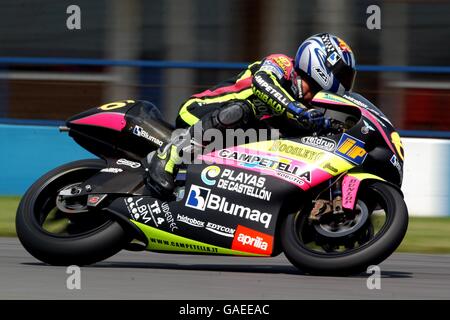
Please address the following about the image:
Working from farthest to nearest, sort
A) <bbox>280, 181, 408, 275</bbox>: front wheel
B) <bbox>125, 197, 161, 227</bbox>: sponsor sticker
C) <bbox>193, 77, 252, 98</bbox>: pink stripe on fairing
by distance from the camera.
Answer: <bbox>193, 77, 252, 98</bbox>: pink stripe on fairing < <bbox>125, 197, 161, 227</bbox>: sponsor sticker < <bbox>280, 181, 408, 275</bbox>: front wheel

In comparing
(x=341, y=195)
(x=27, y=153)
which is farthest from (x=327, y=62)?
(x=27, y=153)

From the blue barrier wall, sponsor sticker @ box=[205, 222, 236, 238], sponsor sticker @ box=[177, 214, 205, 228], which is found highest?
sponsor sticker @ box=[177, 214, 205, 228]

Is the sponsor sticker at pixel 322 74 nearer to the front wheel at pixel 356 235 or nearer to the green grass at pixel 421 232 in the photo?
the front wheel at pixel 356 235

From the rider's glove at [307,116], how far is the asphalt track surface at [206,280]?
929 mm

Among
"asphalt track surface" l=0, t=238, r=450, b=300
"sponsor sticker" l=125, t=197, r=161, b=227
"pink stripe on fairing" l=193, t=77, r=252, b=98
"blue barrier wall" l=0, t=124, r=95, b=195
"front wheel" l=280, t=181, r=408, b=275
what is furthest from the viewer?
"blue barrier wall" l=0, t=124, r=95, b=195

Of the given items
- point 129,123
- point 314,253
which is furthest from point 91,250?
point 314,253

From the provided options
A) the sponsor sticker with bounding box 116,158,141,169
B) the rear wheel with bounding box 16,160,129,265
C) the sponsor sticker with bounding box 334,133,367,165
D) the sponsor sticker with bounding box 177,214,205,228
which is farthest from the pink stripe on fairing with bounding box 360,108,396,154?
the rear wheel with bounding box 16,160,129,265

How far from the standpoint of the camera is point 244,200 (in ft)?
22.6

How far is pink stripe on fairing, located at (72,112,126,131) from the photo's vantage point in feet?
23.9

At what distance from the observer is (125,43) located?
490 inches

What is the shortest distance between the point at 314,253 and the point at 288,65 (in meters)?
1.24

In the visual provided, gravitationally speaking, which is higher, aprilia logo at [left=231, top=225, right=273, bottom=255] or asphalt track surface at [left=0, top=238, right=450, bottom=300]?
aprilia logo at [left=231, top=225, right=273, bottom=255]

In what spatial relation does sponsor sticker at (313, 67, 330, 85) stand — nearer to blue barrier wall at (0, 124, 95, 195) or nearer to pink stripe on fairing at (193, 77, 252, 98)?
pink stripe on fairing at (193, 77, 252, 98)

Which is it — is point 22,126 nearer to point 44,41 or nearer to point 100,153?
point 44,41
